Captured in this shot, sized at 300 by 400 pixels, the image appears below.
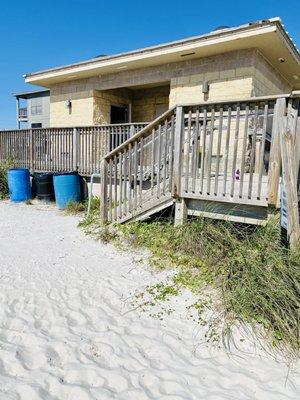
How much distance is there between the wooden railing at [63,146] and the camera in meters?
7.54

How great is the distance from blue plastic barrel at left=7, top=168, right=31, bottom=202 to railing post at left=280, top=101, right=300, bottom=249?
273 inches

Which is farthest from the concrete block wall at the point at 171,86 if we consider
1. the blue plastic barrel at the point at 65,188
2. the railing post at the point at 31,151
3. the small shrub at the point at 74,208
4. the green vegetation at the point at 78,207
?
the small shrub at the point at 74,208

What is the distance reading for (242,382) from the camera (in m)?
2.24

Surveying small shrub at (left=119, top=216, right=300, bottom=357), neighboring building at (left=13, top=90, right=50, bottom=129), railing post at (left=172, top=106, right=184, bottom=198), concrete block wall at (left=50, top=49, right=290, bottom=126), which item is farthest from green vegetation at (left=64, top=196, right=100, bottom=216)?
neighboring building at (left=13, top=90, right=50, bottom=129)

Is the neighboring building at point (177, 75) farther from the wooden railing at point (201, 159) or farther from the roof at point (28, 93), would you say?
the roof at point (28, 93)

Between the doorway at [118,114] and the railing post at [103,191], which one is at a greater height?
the doorway at [118,114]

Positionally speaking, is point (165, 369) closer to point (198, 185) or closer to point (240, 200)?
point (240, 200)

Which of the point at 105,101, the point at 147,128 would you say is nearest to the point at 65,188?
the point at 147,128

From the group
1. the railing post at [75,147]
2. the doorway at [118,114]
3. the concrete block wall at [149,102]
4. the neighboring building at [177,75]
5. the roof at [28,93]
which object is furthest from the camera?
the roof at [28,93]

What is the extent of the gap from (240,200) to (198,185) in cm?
→ 84

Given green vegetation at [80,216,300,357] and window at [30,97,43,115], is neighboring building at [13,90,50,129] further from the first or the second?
green vegetation at [80,216,300,357]

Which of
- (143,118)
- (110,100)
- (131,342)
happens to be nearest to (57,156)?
(110,100)

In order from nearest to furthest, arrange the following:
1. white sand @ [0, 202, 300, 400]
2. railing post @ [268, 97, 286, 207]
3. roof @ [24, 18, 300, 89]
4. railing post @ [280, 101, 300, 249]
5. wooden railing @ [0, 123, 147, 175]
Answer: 1. white sand @ [0, 202, 300, 400]
2. railing post @ [280, 101, 300, 249]
3. railing post @ [268, 97, 286, 207]
4. roof @ [24, 18, 300, 89]
5. wooden railing @ [0, 123, 147, 175]

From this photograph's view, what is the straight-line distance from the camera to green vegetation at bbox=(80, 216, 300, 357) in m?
2.72
